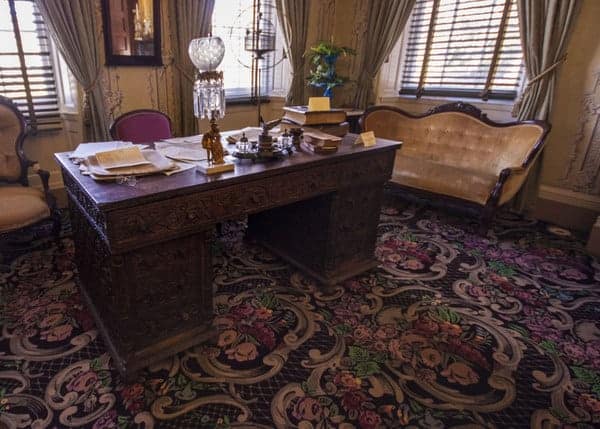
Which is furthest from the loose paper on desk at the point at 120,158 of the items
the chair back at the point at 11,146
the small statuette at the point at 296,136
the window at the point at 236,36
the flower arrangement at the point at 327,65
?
the flower arrangement at the point at 327,65

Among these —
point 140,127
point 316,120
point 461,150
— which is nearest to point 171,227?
point 316,120

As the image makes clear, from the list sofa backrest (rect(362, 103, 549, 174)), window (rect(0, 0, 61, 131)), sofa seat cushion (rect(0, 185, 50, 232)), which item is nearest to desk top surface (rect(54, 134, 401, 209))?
sofa seat cushion (rect(0, 185, 50, 232))

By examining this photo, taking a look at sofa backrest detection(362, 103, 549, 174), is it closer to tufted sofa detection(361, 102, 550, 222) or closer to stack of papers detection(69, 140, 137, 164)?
tufted sofa detection(361, 102, 550, 222)

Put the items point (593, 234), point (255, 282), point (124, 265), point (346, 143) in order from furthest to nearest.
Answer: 1. point (593, 234)
2. point (255, 282)
3. point (346, 143)
4. point (124, 265)

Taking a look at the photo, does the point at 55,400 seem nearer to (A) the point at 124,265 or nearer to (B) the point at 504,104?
(A) the point at 124,265

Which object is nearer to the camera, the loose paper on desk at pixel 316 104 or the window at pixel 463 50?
the loose paper on desk at pixel 316 104

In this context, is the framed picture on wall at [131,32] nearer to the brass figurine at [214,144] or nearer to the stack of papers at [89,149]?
the stack of papers at [89,149]

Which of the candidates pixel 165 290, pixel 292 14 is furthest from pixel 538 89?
pixel 165 290

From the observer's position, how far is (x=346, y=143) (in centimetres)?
228

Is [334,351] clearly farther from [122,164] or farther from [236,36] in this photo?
[236,36]

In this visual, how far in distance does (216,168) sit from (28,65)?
262cm

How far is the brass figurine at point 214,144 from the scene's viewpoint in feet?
5.49

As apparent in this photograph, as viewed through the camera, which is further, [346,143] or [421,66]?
[421,66]

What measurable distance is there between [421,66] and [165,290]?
3832 millimetres
